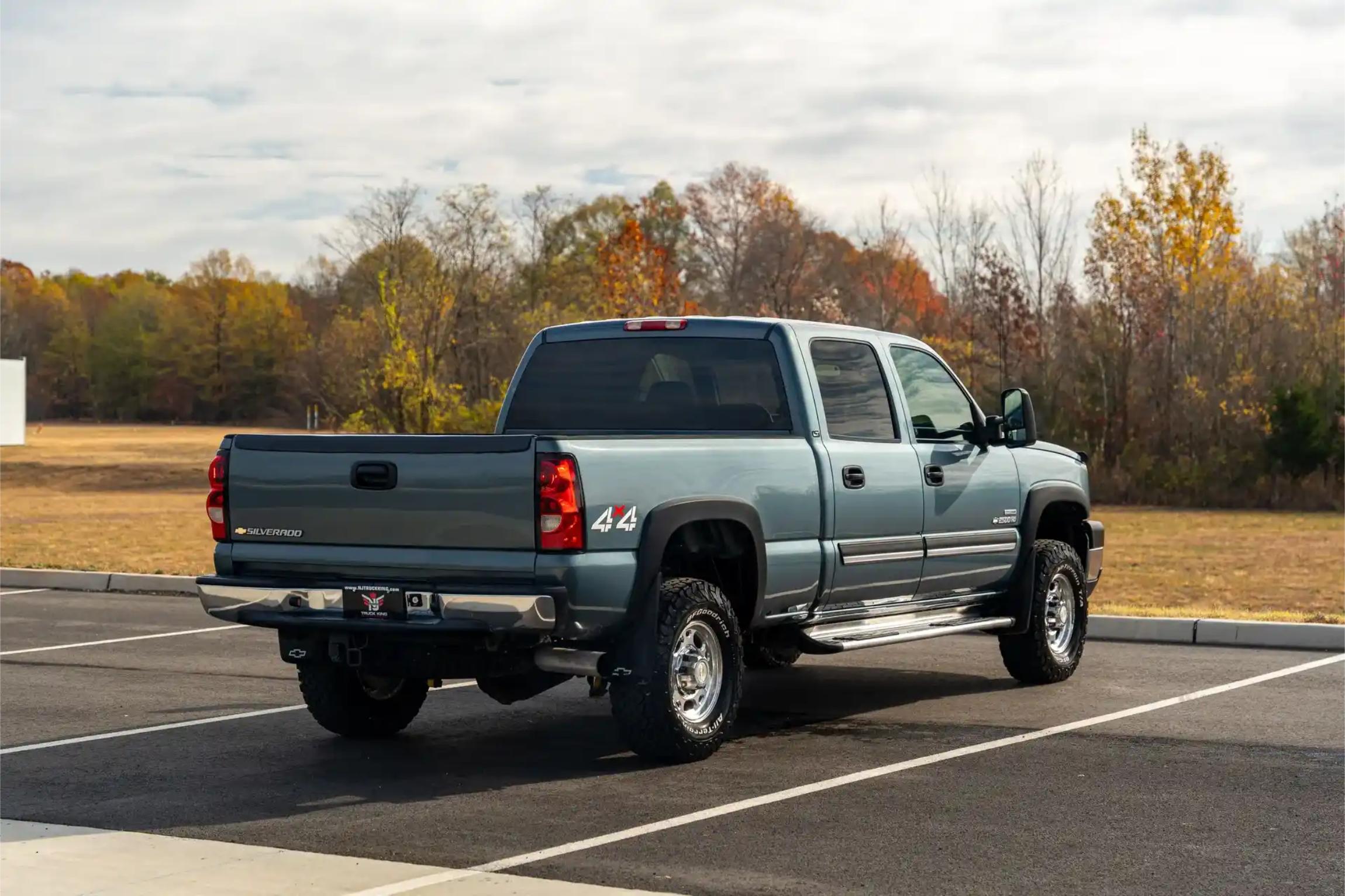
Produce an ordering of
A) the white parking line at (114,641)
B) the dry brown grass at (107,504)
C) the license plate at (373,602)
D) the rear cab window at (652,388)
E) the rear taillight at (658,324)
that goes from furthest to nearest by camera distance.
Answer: the dry brown grass at (107,504), the white parking line at (114,641), the rear taillight at (658,324), the rear cab window at (652,388), the license plate at (373,602)

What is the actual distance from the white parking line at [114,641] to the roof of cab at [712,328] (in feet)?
17.2

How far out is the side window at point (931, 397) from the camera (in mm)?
9875

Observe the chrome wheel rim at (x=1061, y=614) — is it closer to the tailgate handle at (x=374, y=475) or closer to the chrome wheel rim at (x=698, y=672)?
the chrome wheel rim at (x=698, y=672)

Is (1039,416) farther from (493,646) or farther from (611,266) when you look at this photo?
(493,646)

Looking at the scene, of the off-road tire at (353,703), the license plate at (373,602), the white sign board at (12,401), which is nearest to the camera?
the license plate at (373,602)

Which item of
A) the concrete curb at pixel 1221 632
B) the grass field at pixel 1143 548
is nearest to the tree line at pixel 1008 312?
the grass field at pixel 1143 548

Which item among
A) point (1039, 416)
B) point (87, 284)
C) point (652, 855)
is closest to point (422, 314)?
point (1039, 416)

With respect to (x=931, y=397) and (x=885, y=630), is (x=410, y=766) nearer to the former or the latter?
(x=885, y=630)

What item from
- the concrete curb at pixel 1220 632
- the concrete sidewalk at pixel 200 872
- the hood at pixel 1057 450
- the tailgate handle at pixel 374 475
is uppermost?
the hood at pixel 1057 450

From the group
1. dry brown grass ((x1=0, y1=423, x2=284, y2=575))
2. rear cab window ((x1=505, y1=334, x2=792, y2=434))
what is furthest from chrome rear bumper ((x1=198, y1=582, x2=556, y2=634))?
dry brown grass ((x1=0, y1=423, x2=284, y2=575))

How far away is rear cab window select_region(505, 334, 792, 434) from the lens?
29.5 feet

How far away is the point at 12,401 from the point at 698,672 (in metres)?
29.1

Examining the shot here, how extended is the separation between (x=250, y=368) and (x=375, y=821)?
105003mm

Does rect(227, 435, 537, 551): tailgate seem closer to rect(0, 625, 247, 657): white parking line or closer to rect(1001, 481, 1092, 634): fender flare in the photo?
rect(1001, 481, 1092, 634): fender flare
